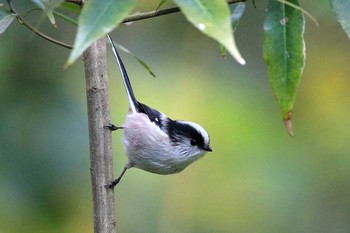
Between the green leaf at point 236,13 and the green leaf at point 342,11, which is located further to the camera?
the green leaf at point 236,13

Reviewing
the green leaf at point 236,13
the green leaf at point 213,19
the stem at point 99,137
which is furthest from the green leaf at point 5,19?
the green leaf at point 213,19

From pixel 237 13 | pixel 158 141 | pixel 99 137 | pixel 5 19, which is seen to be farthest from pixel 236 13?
pixel 158 141

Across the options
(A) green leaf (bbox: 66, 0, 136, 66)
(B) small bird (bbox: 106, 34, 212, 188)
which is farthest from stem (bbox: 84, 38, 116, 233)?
(B) small bird (bbox: 106, 34, 212, 188)

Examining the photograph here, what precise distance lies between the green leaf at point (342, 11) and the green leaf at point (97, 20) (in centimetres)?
45

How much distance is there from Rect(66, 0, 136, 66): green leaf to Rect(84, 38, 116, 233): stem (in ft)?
1.61

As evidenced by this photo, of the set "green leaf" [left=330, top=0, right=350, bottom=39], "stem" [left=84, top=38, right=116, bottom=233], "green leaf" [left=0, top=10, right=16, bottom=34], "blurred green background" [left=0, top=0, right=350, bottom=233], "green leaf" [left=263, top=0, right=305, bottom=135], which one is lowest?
"blurred green background" [left=0, top=0, right=350, bottom=233]

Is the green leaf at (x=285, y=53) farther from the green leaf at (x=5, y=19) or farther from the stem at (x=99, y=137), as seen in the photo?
the green leaf at (x=5, y=19)

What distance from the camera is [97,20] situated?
2.99ft

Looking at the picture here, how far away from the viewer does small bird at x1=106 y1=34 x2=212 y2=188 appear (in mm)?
2123

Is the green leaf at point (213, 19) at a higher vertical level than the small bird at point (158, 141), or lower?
higher

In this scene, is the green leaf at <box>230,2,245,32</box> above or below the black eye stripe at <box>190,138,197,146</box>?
above

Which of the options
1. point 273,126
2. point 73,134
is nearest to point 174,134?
point 73,134

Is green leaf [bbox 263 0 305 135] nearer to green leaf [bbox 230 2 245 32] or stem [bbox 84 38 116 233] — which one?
green leaf [bbox 230 2 245 32]

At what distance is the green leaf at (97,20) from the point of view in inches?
34.7
